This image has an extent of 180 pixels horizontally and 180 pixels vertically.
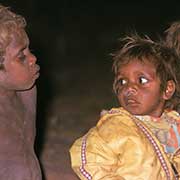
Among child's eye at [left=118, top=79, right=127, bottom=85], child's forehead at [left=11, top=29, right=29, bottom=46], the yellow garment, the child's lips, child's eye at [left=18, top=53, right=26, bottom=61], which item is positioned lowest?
the yellow garment

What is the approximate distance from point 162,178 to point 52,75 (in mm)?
5573

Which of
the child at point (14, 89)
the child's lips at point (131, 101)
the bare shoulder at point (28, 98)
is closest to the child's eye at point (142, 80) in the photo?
the child's lips at point (131, 101)

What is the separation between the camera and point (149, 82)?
3.24 metres

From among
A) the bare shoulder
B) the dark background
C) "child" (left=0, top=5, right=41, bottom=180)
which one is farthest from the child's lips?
the dark background

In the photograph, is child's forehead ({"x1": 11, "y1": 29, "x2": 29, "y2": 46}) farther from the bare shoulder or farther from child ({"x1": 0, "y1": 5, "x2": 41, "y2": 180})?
the bare shoulder

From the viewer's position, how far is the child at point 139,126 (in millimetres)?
3057

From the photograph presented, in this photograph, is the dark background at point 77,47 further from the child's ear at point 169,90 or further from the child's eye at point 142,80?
the child's eye at point 142,80

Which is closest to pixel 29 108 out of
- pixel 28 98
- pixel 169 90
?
pixel 28 98

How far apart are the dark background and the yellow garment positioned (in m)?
2.04

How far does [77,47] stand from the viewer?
11.4 metres

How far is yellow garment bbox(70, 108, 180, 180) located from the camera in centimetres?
304

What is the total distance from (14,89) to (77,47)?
26.8 feet

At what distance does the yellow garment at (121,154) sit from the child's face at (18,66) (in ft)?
1.36

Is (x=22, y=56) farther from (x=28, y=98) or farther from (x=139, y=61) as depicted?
(x=139, y=61)
